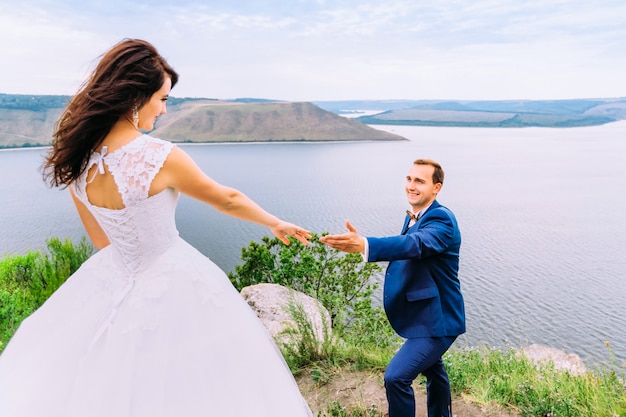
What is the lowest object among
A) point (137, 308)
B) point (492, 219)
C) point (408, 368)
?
point (492, 219)

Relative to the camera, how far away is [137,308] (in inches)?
85.5

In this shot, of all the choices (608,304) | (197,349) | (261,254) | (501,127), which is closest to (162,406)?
(197,349)

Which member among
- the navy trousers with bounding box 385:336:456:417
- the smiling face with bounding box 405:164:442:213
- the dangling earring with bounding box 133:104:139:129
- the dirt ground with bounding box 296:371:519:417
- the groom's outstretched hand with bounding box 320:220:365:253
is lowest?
the dirt ground with bounding box 296:371:519:417

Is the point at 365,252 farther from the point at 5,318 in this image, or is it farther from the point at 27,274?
the point at 27,274

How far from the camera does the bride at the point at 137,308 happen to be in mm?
2018

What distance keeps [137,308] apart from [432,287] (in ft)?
6.45

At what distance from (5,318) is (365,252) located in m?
12.1

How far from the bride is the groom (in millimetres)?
904

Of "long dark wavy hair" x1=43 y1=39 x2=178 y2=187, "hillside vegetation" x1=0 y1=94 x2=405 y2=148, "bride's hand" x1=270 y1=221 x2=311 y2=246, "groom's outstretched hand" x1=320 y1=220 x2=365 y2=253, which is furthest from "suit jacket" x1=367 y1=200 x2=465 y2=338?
"hillside vegetation" x1=0 y1=94 x2=405 y2=148

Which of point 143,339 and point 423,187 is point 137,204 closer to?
point 143,339

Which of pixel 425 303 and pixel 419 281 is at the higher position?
pixel 419 281

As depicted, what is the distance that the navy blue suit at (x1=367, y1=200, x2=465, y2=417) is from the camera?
300cm

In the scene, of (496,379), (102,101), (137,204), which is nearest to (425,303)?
(496,379)

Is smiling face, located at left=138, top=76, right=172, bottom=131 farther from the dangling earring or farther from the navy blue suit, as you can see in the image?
the navy blue suit
